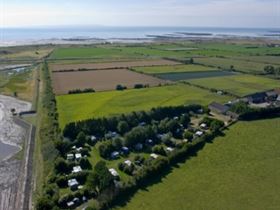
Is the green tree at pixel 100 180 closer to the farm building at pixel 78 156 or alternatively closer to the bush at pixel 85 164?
the bush at pixel 85 164

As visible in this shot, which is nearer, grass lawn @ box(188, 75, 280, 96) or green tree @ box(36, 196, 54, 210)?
green tree @ box(36, 196, 54, 210)

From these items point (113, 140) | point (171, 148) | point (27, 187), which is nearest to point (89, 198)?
point (27, 187)

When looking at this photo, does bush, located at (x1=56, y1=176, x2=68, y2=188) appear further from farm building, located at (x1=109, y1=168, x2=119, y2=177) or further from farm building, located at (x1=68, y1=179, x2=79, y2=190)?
farm building, located at (x1=109, y1=168, x2=119, y2=177)

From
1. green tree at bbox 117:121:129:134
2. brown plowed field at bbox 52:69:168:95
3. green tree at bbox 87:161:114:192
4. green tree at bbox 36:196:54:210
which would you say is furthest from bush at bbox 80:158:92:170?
brown plowed field at bbox 52:69:168:95

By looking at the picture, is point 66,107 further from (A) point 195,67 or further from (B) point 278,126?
(A) point 195,67

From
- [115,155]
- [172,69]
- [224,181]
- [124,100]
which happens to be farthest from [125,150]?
[172,69]

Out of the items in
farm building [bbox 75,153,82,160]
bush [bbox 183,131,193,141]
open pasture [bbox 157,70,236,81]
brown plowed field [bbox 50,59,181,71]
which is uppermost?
brown plowed field [bbox 50,59,181,71]

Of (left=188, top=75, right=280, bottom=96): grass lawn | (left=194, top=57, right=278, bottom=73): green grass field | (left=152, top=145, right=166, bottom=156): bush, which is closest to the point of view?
(left=152, top=145, right=166, bottom=156): bush
